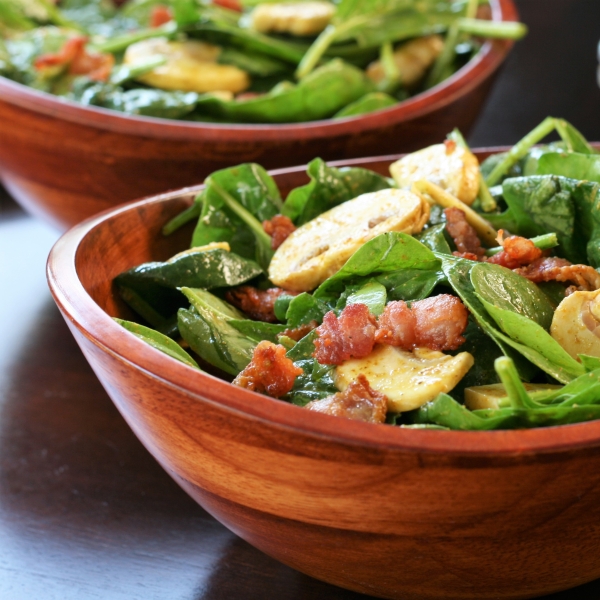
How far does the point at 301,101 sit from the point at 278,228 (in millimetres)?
711

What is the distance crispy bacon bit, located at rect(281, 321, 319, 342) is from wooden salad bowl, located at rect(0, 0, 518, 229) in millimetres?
638

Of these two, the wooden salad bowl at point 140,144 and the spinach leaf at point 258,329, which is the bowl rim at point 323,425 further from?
the wooden salad bowl at point 140,144

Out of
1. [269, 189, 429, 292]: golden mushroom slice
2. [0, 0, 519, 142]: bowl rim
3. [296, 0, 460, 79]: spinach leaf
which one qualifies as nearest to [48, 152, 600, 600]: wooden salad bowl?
[269, 189, 429, 292]: golden mushroom slice

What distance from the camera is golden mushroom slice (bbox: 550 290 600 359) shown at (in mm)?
1005

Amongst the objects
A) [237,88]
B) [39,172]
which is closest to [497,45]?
[237,88]

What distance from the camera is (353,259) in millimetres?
1104

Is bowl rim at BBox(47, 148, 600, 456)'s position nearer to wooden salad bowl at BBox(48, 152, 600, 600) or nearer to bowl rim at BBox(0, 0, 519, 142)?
wooden salad bowl at BBox(48, 152, 600, 600)

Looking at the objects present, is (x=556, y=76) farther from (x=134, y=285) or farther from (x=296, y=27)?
(x=134, y=285)

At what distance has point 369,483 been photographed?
78cm

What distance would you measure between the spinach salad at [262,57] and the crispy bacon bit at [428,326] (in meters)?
0.99

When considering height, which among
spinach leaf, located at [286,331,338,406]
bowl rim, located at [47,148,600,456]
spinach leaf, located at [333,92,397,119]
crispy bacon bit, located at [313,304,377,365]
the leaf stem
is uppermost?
bowl rim, located at [47,148,600,456]

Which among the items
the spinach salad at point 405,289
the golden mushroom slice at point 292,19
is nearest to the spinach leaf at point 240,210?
the spinach salad at point 405,289

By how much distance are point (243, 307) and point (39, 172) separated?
0.79 m

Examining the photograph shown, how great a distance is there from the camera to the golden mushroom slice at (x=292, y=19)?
7.51 ft
